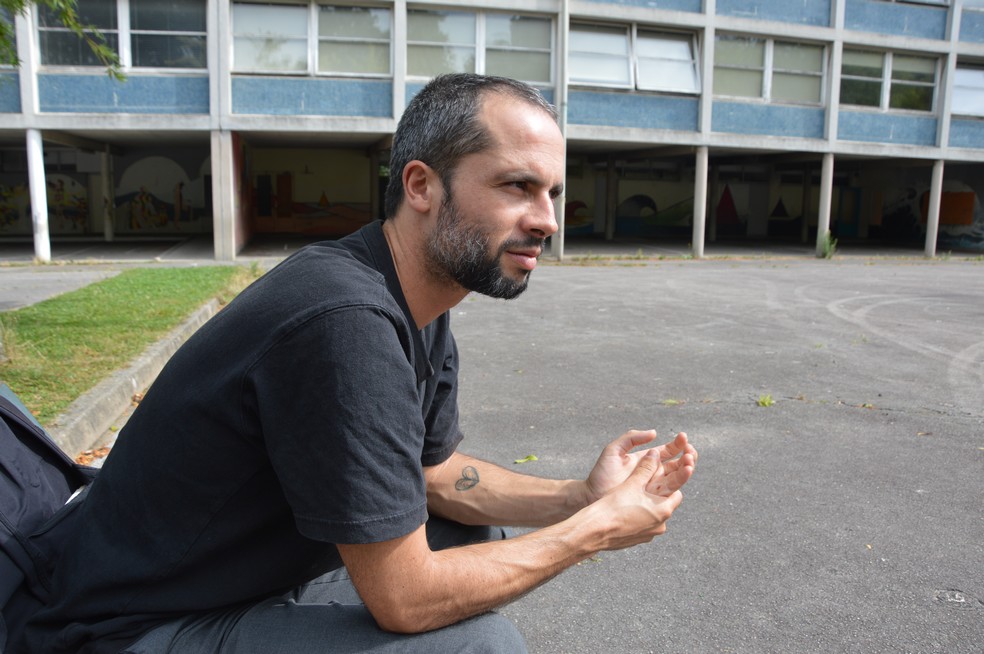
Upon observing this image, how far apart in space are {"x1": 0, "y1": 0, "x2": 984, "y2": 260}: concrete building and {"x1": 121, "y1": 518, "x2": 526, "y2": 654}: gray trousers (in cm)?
1482

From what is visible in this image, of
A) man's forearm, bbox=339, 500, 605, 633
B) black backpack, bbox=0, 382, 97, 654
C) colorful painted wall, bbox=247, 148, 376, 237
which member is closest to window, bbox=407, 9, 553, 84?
colorful painted wall, bbox=247, 148, 376, 237

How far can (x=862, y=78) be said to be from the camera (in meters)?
23.0

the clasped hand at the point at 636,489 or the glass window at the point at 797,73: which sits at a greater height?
the glass window at the point at 797,73

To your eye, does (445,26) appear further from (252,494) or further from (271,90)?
(252,494)

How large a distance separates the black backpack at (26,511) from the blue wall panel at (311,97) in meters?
17.8

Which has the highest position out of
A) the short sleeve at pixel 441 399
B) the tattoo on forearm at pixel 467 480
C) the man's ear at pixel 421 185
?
the man's ear at pixel 421 185

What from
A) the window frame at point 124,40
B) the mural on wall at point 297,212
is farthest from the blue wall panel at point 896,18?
the window frame at point 124,40

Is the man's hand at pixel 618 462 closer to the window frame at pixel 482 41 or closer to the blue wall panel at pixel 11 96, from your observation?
the window frame at pixel 482 41

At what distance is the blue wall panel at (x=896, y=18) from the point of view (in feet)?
74.2

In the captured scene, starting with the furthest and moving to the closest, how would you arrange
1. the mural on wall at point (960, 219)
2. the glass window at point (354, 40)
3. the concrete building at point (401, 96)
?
the mural on wall at point (960, 219), the glass window at point (354, 40), the concrete building at point (401, 96)

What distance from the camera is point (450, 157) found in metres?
1.84

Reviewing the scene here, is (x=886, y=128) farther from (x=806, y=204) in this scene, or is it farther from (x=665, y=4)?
(x=806, y=204)

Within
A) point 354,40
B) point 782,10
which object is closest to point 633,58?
point 782,10

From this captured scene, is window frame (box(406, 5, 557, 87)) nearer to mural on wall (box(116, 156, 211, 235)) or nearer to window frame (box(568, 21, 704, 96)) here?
window frame (box(568, 21, 704, 96))
